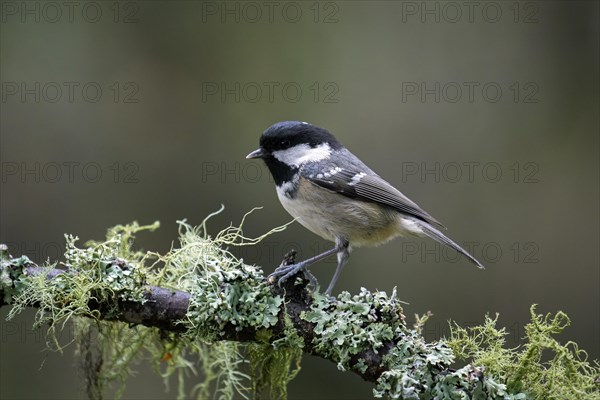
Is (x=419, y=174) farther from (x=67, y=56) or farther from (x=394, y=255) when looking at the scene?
(x=67, y=56)

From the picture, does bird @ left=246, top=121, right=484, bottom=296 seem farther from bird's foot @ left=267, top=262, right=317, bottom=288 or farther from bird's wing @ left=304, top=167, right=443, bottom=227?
bird's foot @ left=267, top=262, right=317, bottom=288

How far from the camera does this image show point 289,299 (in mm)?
2170

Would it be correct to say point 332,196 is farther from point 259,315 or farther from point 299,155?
point 259,315

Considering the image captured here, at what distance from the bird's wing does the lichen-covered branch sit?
68 centimetres

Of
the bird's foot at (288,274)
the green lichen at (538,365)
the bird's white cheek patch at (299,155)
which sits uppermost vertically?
the bird's white cheek patch at (299,155)

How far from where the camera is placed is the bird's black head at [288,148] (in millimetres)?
3000

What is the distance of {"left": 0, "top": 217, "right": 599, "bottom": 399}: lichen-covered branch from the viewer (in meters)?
1.86

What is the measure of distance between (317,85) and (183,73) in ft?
3.28

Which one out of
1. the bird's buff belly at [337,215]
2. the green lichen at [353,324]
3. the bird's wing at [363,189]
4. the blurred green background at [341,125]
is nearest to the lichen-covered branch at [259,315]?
the green lichen at [353,324]

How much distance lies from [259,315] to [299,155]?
1118 mm

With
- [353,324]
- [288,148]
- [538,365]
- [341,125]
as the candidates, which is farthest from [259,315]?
[341,125]

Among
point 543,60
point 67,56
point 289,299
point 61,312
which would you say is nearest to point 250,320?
point 289,299

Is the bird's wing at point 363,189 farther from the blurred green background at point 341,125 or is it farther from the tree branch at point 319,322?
the blurred green background at point 341,125

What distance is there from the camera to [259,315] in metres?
2.13
